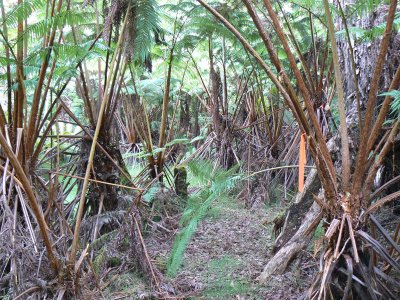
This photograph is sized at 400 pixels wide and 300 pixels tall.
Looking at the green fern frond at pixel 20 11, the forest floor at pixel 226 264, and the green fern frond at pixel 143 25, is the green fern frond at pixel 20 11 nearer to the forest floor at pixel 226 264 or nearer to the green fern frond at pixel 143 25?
the green fern frond at pixel 143 25

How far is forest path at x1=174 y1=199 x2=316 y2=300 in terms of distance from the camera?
2418 mm

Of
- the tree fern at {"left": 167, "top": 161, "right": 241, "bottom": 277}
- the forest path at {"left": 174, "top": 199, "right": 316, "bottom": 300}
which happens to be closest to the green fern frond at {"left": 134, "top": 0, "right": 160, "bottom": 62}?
the tree fern at {"left": 167, "top": 161, "right": 241, "bottom": 277}

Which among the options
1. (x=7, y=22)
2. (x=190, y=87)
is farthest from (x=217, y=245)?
(x=190, y=87)

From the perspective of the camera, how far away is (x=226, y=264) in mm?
2805

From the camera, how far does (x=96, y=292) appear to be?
2.36 metres

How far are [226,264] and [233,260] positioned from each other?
74 millimetres

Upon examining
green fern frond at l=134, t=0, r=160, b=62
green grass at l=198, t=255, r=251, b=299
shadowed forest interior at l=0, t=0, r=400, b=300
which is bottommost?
green grass at l=198, t=255, r=251, b=299

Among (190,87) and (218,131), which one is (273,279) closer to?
(218,131)

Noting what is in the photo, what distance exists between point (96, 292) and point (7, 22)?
1728mm

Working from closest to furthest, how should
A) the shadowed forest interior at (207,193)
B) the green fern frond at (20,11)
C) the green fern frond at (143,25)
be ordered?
the shadowed forest interior at (207,193)
the green fern frond at (20,11)
the green fern frond at (143,25)

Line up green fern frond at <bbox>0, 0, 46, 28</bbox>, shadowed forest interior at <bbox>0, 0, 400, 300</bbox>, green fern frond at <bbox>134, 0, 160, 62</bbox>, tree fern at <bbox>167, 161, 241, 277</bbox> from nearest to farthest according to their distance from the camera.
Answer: shadowed forest interior at <bbox>0, 0, 400, 300</bbox>, tree fern at <bbox>167, 161, 241, 277</bbox>, green fern frond at <bbox>0, 0, 46, 28</bbox>, green fern frond at <bbox>134, 0, 160, 62</bbox>

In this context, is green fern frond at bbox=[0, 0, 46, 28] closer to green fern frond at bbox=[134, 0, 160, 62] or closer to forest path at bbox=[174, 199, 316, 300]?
green fern frond at bbox=[134, 0, 160, 62]

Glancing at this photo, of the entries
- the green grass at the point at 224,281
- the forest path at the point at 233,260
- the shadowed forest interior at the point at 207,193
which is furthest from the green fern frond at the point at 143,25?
the green grass at the point at 224,281

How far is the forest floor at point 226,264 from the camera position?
7.96ft
